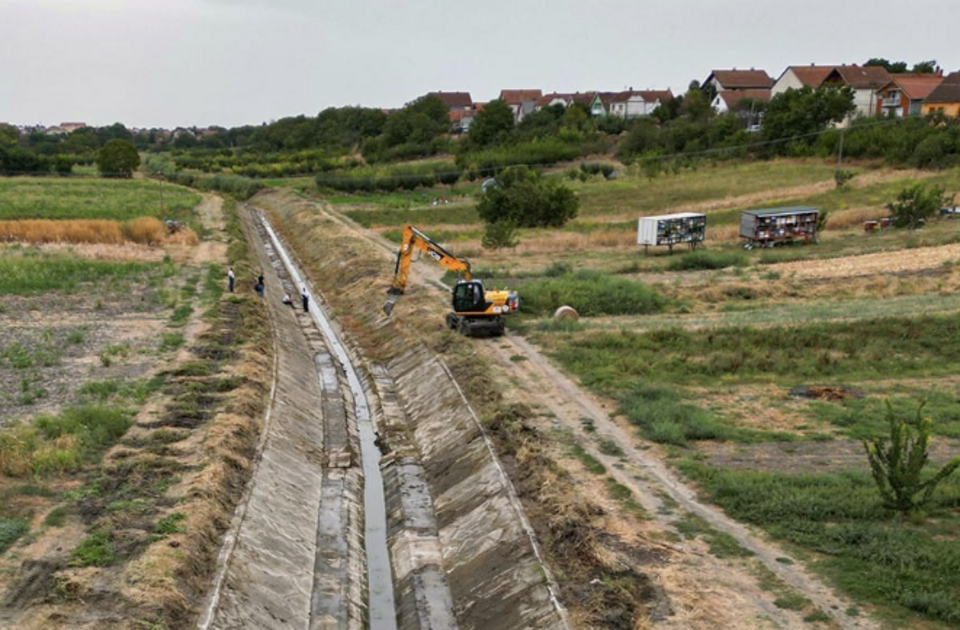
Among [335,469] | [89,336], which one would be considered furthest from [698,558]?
[89,336]

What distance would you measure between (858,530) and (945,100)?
9743 centimetres

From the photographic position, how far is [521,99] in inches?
7387

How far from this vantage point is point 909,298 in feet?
123

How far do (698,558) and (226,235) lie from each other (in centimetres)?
5561

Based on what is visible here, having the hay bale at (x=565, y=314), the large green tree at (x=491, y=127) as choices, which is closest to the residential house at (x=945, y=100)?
the large green tree at (x=491, y=127)

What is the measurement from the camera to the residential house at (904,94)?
103312mm

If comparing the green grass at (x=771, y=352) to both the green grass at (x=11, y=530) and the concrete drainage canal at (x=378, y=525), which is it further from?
the green grass at (x=11, y=530)

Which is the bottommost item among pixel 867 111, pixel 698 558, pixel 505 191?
pixel 698 558

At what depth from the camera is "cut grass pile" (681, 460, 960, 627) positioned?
14500 millimetres

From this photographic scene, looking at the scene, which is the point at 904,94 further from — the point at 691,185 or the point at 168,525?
the point at 168,525

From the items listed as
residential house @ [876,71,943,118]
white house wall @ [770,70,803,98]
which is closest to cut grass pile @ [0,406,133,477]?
residential house @ [876,71,943,118]

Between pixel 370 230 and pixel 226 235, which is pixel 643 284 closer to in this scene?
pixel 370 230

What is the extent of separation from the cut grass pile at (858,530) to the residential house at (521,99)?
166 m

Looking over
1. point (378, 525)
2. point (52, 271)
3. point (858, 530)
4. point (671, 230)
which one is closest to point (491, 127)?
point (671, 230)
